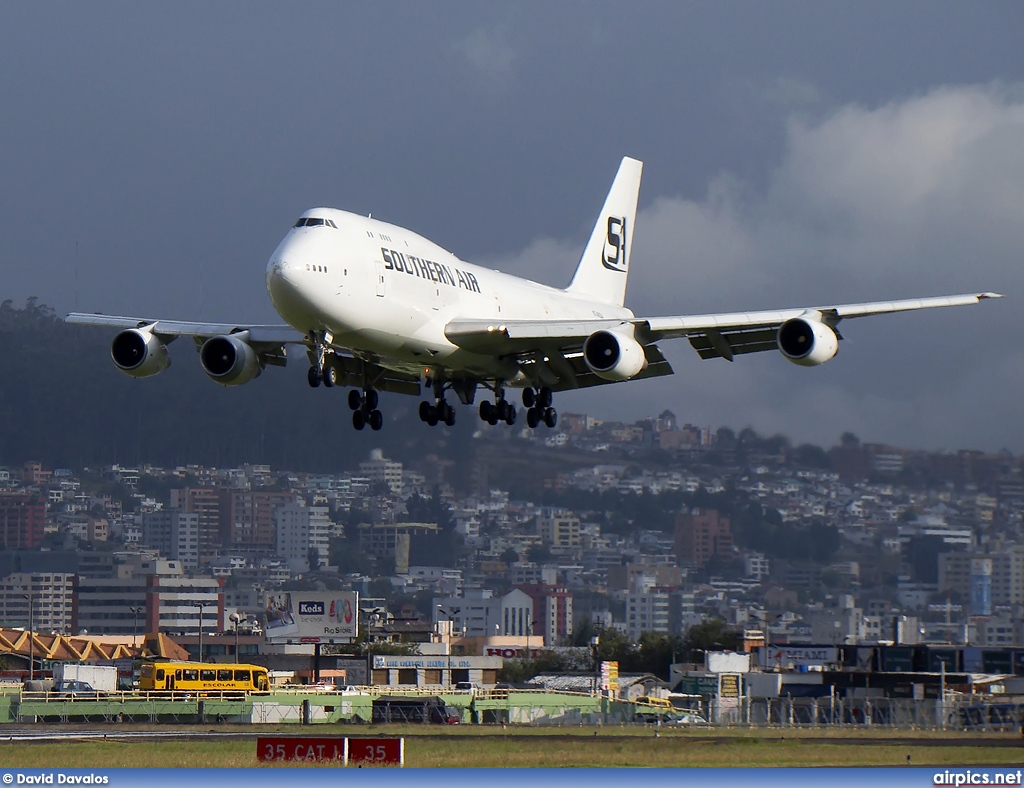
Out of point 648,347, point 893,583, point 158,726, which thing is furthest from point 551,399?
point 893,583

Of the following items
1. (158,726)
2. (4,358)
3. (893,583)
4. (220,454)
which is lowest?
(158,726)

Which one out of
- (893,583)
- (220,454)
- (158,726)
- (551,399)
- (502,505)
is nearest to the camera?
(551,399)

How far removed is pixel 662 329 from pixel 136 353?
45.2 ft

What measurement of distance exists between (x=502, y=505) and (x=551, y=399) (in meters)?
Answer: 76.1

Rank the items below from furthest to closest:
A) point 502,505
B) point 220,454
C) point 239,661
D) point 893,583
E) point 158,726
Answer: point 220,454 < point 502,505 < point 239,661 < point 893,583 < point 158,726

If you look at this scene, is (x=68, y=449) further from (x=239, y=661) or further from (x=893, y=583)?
(x=893, y=583)

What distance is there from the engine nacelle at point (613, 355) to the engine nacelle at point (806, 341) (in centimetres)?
359

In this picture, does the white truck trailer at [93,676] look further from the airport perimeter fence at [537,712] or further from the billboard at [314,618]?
the billboard at [314,618]

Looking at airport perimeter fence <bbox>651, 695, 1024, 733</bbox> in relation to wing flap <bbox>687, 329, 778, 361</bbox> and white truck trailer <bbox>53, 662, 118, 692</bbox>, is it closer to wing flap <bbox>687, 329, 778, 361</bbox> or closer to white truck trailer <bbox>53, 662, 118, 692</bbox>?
wing flap <bbox>687, 329, 778, 361</bbox>

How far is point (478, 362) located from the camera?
41156 millimetres

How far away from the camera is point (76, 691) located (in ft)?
209

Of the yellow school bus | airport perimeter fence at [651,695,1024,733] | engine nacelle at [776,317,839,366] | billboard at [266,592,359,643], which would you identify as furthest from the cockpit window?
billboard at [266,592,359,643]

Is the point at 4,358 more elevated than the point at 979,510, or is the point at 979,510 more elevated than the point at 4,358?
the point at 4,358

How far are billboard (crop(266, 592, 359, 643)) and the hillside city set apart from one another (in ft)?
11.1
